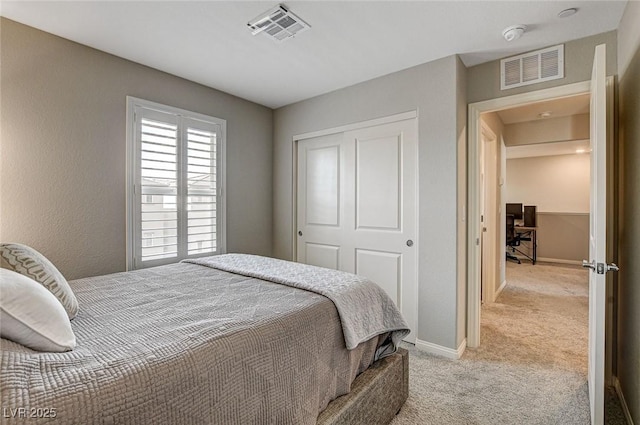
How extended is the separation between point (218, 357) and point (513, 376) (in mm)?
2308

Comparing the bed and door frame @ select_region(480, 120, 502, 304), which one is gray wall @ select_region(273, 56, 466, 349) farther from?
door frame @ select_region(480, 120, 502, 304)

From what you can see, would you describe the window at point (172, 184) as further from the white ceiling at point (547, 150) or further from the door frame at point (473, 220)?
the white ceiling at point (547, 150)

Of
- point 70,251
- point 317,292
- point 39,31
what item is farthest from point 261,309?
point 39,31

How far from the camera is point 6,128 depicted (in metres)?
2.09

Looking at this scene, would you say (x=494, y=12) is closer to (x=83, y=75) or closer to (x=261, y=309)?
(x=261, y=309)

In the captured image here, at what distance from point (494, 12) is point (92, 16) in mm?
2709

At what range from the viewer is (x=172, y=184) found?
2957 millimetres

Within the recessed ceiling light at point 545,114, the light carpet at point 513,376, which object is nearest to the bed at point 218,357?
the light carpet at point 513,376

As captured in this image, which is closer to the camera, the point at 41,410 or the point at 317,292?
the point at 41,410

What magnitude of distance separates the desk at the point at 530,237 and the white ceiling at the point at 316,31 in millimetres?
5503

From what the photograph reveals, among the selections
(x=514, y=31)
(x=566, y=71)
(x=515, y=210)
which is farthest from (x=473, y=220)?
(x=515, y=210)

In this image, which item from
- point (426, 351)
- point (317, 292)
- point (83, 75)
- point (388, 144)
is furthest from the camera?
point (388, 144)

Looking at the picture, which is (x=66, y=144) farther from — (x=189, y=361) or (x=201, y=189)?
(x=189, y=361)

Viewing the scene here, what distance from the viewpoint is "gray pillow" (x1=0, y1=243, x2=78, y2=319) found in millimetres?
1230
